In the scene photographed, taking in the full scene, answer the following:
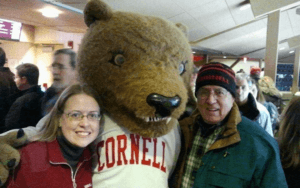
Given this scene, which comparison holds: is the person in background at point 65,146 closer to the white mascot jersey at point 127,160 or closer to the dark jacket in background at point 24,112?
the white mascot jersey at point 127,160

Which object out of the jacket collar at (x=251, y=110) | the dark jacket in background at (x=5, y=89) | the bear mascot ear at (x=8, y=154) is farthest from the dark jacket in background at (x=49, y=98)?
the jacket collar at (x=251, y=110)

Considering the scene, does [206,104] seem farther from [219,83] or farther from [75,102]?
[75,102]

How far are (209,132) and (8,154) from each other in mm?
1063

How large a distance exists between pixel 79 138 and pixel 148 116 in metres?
0.37

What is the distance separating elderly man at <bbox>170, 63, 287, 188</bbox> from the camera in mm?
1286

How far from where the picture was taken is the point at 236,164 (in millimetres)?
1314

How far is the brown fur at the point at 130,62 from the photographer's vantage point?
122 cm

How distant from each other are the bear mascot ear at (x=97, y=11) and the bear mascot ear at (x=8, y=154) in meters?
0.72

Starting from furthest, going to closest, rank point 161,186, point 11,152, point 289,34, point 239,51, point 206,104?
point 239,51 → point 289,34 → point 206,104 → point 161,186 → point 11,152

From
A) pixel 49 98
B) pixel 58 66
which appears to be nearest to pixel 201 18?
pixel 58 66

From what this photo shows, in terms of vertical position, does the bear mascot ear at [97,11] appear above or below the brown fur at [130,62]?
above

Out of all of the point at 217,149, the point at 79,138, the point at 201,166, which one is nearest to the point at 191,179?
the point at 201,166

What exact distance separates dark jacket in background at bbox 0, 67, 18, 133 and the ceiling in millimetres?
1281

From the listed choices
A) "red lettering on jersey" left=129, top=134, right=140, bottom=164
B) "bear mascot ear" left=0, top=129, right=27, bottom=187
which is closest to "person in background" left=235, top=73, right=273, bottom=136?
"red lettering on jersey" left=129, top=134, right=140, bottom=164
